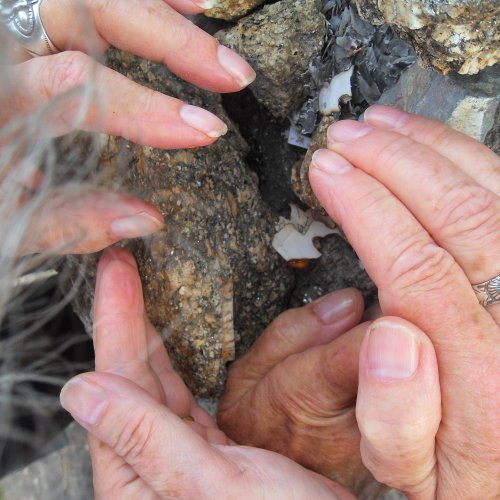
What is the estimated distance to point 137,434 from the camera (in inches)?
38.3

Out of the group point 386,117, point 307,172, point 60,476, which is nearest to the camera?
point 386,117

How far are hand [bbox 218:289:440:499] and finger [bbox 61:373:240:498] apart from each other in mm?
281

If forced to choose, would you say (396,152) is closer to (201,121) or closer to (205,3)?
(201,121)

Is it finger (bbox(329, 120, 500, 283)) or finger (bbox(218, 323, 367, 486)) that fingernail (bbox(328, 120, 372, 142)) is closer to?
→ finger (bbox(329, 120, 500, 283))

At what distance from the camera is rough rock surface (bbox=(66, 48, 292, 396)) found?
3.68ft

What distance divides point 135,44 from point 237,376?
73cm

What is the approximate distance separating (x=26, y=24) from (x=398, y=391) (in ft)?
2.99

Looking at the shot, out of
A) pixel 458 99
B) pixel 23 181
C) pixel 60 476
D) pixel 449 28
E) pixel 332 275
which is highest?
pixel 449 28

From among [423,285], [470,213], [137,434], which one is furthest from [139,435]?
[470,213]

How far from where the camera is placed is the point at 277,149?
4.31 ft

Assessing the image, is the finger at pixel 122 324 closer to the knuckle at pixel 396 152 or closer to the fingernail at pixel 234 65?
the fingernail at pixel 234 65

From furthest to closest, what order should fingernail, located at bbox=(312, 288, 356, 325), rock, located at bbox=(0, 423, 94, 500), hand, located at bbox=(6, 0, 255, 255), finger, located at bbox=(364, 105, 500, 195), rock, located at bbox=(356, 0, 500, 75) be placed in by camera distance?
rock, located at bbox=(0, 423, 94, 500)
fingernail, located at bbox=(312, 288, 356, 325)
hand, located at bbox=(6, 0, 255, 255)
finger, located at bbox=(364, 105, 500, 195)
rock, located at bbox=(356, 0, 500, 75)

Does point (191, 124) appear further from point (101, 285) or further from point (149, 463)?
point (149, 463)

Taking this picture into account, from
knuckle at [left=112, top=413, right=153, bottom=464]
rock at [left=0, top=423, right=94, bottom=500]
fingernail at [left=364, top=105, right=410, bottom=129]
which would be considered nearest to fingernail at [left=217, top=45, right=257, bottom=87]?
fingernail at [left=364, top=105, right=410, bottom=129]
